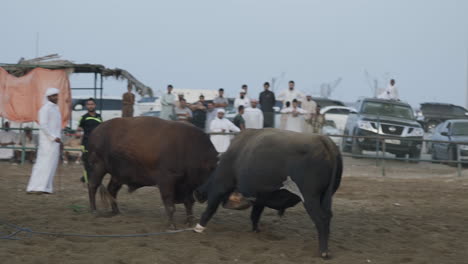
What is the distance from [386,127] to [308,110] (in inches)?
88.2

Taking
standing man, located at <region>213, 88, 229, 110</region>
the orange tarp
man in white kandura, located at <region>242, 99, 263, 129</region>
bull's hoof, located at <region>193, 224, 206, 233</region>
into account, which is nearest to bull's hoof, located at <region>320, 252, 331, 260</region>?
bull's hoof, located at <region>193, 224, 206, 233</region>

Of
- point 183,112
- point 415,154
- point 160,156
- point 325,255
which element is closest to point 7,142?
point 183,112

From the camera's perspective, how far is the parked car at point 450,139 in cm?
1612

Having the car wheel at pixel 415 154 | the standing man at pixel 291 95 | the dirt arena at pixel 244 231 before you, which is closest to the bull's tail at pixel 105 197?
the dirt arena at pixel 244 231

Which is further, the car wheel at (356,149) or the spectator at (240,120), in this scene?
the spectator at (240,120)

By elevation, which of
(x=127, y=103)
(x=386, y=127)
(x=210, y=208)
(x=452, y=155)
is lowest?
(x=210, y=208)

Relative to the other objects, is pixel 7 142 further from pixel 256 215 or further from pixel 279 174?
pixel 279 174

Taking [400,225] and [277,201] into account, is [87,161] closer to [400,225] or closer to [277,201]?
[277,201]

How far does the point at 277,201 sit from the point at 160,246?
146 cm

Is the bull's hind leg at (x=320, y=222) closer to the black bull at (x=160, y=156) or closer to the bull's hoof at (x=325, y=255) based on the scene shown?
the bull's hoof at (x=325, y=255)

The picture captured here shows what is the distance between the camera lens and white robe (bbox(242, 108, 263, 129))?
687 inches

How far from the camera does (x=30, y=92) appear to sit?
17.2 metres

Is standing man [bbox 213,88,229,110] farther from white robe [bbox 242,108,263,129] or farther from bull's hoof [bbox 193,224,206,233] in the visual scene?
bull's hoof [bbox 193,224,206,233]

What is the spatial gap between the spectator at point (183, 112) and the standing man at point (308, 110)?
297cm
